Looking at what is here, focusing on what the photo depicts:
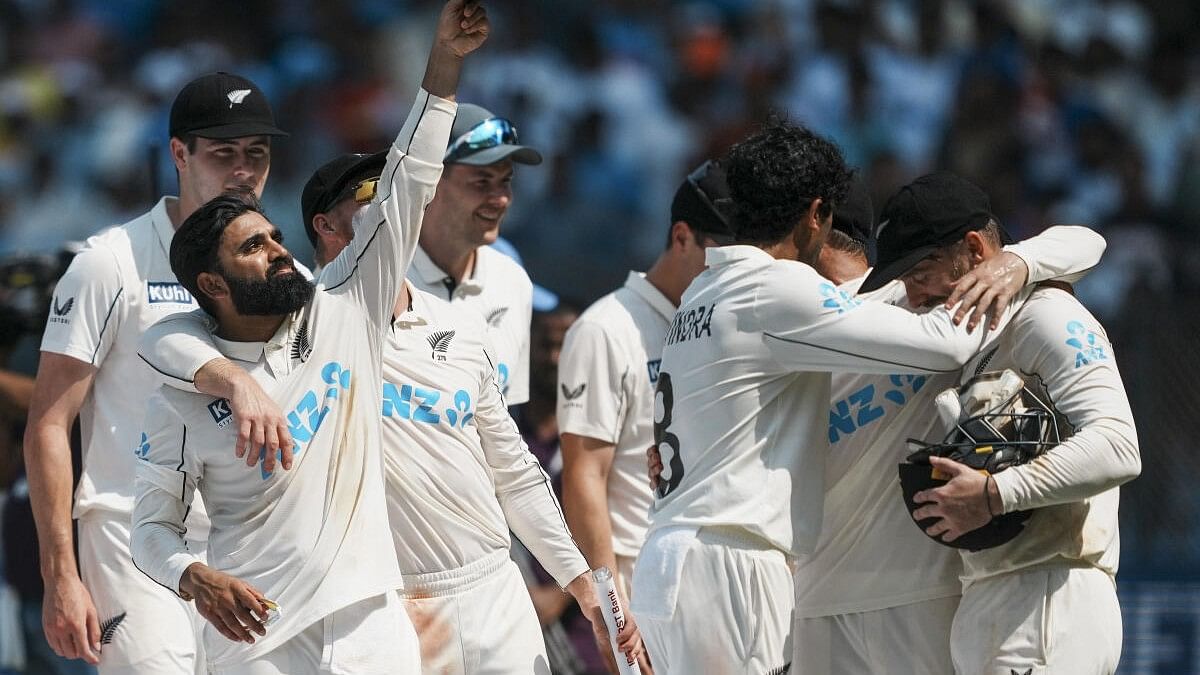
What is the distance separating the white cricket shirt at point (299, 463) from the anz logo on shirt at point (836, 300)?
3.51 ft

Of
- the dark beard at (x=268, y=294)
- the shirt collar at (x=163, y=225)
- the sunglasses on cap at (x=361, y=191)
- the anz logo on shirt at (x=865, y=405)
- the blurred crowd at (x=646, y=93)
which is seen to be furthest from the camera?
the blurred crowd at (x=646, y=93)

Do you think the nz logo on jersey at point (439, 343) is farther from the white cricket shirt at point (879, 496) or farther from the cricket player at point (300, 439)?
the white cricket shirt at point (879, 496)

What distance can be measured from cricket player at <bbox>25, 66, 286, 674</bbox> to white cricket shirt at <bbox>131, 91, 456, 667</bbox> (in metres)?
1.01

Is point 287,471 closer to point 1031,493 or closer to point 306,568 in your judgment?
point 306,568

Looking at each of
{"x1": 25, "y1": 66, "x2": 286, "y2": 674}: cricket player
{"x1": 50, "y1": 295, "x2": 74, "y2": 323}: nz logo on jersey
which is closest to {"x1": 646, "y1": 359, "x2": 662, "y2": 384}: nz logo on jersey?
{"x1": 25, "y1": 66, "x2": 286, "y2": 674}: cricket player

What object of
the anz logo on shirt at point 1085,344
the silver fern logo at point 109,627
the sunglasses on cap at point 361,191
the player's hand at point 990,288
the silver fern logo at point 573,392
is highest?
the sunglasses on cap at point 361,191

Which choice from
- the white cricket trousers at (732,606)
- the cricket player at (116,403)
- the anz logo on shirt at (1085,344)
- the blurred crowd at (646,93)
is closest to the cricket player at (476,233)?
the cricket player at (116,403)

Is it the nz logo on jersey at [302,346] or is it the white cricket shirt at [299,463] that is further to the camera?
the nz logo on jersey at [302,346]

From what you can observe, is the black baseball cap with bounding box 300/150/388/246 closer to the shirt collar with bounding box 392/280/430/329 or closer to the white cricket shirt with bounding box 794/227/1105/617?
the shirt collar with bounding box 392/280/430/329

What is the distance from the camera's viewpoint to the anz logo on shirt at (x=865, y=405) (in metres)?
4.58

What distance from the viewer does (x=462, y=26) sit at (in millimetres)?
4383

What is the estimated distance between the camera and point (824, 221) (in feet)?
15.1

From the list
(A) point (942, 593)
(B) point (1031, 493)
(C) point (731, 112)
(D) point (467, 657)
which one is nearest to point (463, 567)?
(D) point (467, 657)

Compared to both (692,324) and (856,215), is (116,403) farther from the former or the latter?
(856,215)
